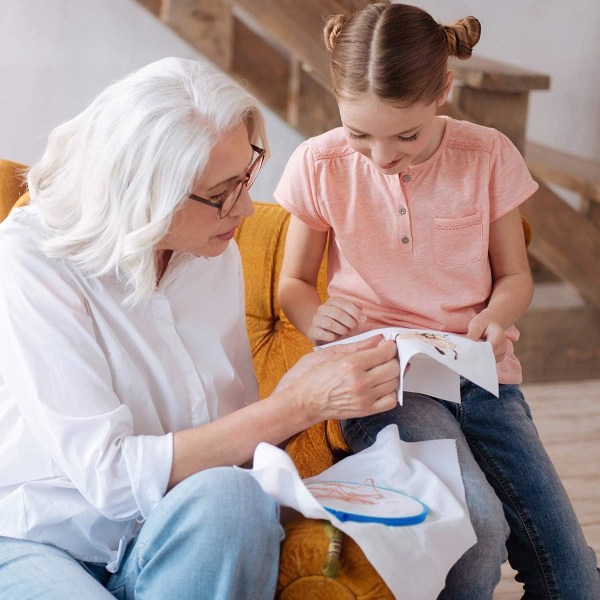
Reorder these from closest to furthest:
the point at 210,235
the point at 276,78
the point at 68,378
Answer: the point at 68,378, the point at 210,235, the point at 276,78

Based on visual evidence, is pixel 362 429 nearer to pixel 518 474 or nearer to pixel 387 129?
→ pixel 518 474

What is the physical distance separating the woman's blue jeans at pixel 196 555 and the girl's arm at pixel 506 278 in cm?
63

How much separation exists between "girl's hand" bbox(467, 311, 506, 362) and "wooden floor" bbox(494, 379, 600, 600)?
884 mm

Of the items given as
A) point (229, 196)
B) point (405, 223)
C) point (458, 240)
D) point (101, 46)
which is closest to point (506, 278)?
point (458, 240)

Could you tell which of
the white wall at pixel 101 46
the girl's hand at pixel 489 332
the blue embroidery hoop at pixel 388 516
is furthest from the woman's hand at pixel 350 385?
the white wall at pixel 101 46

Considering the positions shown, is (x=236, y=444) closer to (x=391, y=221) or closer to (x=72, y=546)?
(x=72, y=546)

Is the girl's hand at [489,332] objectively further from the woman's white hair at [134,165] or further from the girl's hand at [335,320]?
the woman's white hair at [134,165]

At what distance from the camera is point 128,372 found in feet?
5.01

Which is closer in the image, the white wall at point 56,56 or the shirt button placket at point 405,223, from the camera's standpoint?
the shirt button placket at point 405,223

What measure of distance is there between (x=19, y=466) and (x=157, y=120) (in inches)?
22.6

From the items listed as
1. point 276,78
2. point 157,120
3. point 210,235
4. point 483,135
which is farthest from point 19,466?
point 276,78

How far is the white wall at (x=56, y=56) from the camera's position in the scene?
3.21 meters

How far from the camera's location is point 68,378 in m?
1.44

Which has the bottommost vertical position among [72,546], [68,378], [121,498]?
[72,546]
